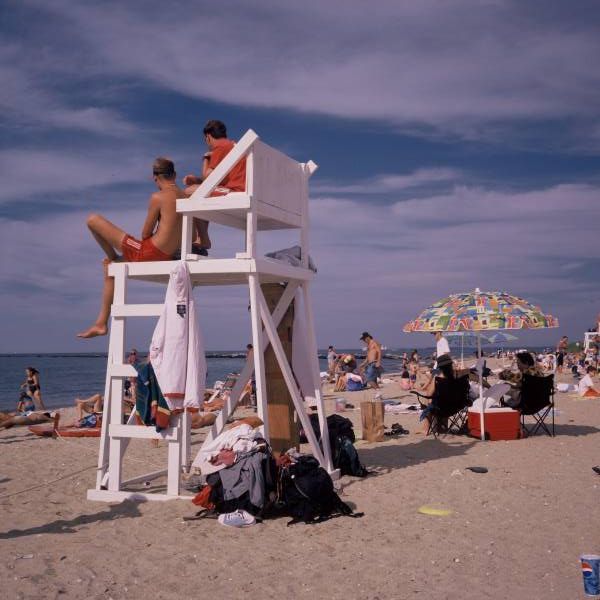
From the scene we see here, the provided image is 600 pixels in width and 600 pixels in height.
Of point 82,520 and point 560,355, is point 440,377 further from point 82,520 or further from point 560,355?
point 560,355

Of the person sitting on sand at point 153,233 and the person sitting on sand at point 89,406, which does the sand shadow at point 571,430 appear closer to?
the person sitting on sand at point 153,233

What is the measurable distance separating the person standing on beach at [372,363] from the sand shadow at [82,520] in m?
14.5

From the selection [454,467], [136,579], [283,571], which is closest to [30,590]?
[136,579]

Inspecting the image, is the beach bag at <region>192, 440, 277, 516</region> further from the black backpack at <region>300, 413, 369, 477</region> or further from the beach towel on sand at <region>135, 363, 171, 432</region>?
the black backpack at <region>300, 413, 369, 477</region>

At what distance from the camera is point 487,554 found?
15.4 ft

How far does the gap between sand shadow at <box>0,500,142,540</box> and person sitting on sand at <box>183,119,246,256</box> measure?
2.62m

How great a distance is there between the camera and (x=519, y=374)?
34.4ft

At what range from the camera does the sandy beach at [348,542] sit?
417 centimetres

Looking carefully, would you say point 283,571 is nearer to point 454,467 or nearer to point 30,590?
point 30,590

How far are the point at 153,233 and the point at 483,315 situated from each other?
15.9 feet

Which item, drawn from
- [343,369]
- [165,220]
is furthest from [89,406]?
[343,369]

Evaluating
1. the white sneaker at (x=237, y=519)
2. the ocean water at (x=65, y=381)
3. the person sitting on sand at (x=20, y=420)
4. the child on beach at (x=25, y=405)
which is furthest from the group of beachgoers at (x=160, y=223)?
the ocean water at (x=65, y=381)

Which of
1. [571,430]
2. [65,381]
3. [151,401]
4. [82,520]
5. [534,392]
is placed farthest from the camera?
[65,381]

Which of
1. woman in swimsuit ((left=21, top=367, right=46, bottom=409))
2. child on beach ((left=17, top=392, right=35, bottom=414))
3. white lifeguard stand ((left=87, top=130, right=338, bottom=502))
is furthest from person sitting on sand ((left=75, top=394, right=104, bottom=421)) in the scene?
white lifeguard stand ((left=87, top=130, right=338, bottom=502))
